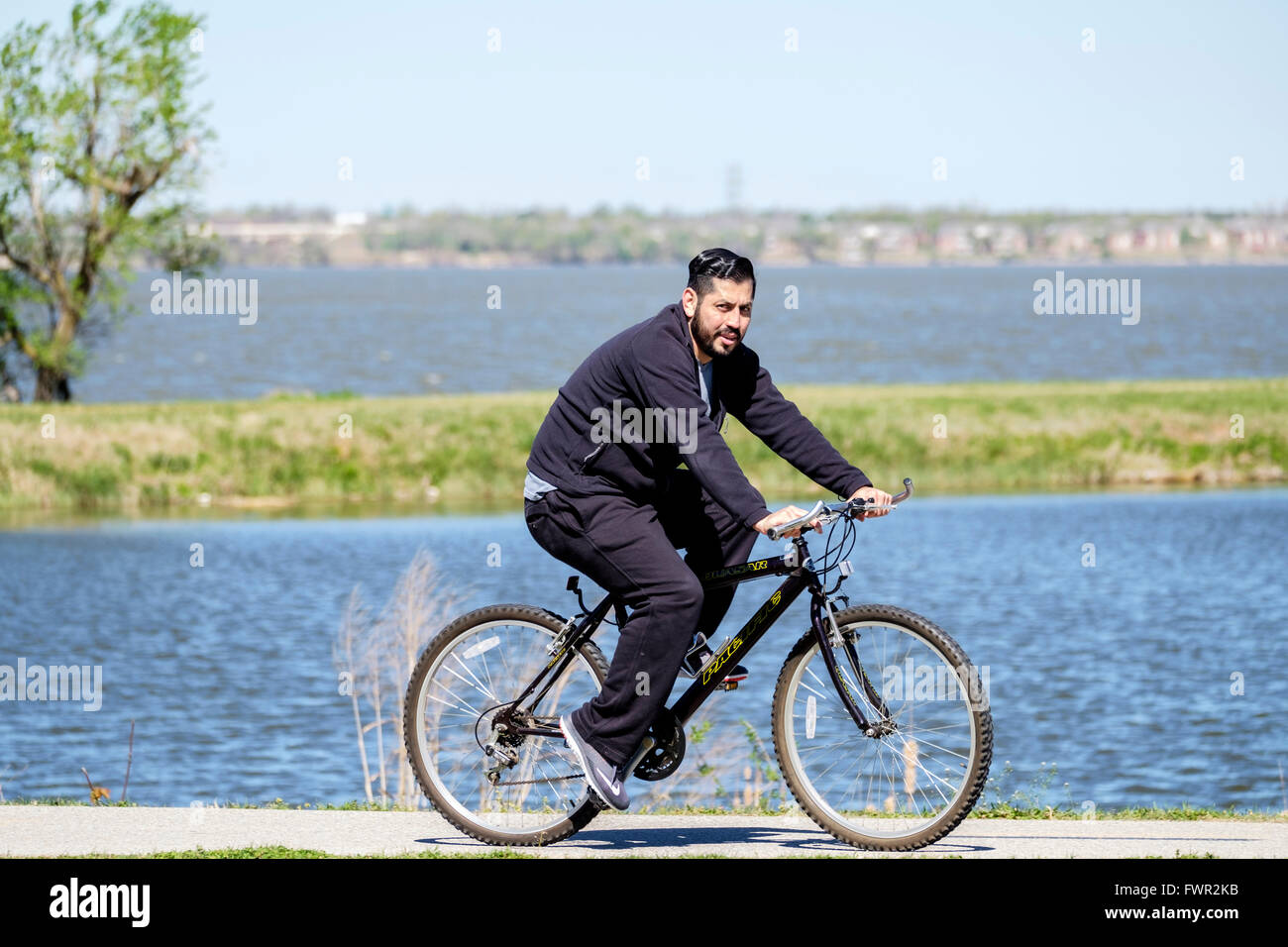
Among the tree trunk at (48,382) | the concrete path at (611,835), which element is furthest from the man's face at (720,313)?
the tree trunk at (48,382)

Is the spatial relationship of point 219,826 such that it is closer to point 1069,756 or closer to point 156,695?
point 1069,756

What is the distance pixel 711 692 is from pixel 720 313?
1516 mm

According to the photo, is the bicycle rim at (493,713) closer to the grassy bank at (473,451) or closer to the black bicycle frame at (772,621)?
the black bicycle frame at (772,621)

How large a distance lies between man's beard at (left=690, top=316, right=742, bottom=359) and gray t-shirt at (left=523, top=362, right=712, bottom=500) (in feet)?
0.25

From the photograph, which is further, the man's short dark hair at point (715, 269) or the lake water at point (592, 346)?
the lake water at point (592, 346)

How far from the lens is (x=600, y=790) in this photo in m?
6.12

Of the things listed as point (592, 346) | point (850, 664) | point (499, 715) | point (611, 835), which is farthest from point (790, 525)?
point (592, 346)

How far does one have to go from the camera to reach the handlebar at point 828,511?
5781mm

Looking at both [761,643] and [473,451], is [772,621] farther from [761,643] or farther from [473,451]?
[473,451]

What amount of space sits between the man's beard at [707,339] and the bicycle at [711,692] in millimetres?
674

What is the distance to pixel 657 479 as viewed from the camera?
6191mm

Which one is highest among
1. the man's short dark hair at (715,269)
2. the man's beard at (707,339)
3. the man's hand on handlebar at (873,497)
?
the man's short dark hair at (715,269)

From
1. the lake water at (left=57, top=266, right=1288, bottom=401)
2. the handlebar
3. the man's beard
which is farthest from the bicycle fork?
the lake water at (left=57, top=266, right=1288, bottom=401)
